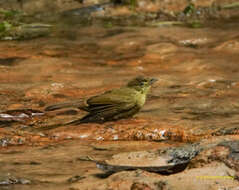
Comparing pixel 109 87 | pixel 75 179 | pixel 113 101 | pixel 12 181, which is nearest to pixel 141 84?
pixel 113 101

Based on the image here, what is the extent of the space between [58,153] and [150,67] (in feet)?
16.1

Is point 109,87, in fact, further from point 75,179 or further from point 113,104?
point 75,179

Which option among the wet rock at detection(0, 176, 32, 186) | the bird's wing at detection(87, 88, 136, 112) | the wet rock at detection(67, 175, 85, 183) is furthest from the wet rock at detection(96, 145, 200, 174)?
the bird's wing at detection(87, 88, 136, 112)

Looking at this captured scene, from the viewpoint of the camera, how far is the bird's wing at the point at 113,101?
6.25 metres

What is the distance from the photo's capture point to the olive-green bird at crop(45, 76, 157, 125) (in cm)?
625

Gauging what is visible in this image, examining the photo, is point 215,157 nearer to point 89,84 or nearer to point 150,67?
point 89,84

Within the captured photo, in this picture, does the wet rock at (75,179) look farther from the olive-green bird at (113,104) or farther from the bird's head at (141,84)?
the bird's head at (141,84)

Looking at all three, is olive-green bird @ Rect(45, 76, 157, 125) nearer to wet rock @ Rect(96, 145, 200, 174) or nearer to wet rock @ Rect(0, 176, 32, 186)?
wet rock @ Rect(96, 145, 200, 174)

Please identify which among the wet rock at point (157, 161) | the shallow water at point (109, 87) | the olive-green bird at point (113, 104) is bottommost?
the shallow water at point (109, 87)

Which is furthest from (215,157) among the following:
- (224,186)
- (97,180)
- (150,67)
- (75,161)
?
(150,67)

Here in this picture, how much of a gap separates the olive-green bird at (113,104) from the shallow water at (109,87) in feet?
0.37

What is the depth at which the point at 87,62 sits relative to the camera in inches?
394

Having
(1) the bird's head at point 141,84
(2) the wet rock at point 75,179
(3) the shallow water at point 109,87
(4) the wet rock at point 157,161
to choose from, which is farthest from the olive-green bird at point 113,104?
(2) the wet rock at point 75,179

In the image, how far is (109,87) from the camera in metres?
8.17
